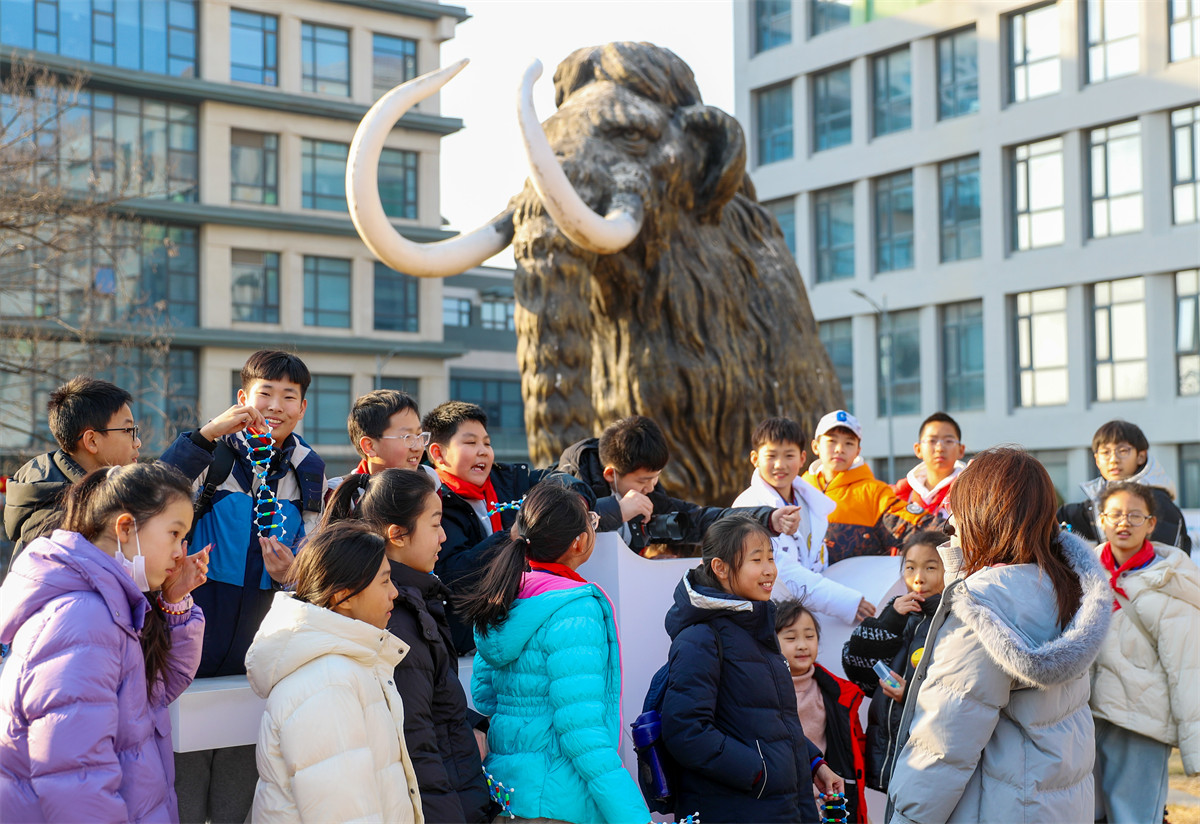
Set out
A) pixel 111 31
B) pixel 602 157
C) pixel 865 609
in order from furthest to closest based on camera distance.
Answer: pixel 111 31 → pixel 602 157 → pixel 865 609

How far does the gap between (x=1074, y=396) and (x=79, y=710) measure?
25.2 metres

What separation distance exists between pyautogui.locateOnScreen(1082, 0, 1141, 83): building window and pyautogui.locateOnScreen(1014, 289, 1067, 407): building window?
433 cm

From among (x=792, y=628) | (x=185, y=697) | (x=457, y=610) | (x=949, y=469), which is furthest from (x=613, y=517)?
(x=949, y=469)

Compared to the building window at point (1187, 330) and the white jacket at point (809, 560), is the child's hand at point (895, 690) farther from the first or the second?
the building window at point (1187, 330)

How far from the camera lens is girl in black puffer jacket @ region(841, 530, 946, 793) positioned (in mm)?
3445

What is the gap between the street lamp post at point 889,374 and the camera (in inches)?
1059

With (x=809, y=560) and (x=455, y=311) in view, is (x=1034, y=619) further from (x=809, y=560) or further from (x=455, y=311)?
(x=455, y=311)

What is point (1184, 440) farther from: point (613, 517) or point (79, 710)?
point (79, 710)

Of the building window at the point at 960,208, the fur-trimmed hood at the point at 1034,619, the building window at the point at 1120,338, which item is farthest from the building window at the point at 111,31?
the fur-trimmed hood at the point at 1034,619

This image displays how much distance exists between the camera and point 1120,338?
24.7 metres

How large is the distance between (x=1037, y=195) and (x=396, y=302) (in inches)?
624

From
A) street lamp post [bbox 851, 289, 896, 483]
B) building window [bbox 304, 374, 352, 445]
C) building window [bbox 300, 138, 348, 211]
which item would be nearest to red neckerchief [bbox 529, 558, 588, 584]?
street lamp post [bbox 851, 289, 896, 483]

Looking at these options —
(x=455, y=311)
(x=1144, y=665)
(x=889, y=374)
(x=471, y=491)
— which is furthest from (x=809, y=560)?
(x=455, y=311)

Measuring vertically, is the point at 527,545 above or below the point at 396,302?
below
